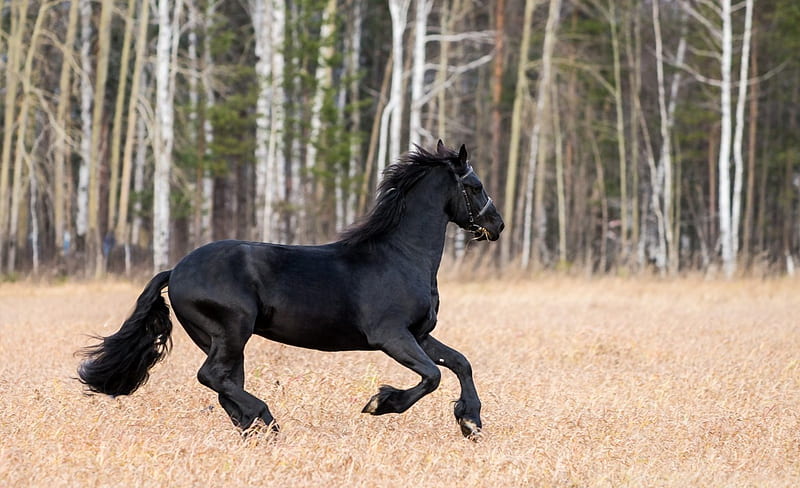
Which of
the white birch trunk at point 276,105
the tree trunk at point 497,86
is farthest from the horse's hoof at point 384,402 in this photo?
the tree trunk at point 497,86

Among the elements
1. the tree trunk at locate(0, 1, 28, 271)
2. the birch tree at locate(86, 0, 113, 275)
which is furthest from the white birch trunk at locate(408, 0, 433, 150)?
the tree trunk at locate(0, 1, 28, 271)

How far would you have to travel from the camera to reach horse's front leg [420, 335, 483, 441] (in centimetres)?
722

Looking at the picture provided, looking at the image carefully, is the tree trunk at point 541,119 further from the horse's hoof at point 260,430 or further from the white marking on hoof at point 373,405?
the horse's hoof at point 260,430

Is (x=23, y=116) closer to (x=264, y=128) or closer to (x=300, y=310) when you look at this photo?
(x=264, y=128)

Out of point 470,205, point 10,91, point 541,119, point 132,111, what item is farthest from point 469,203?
point 541,119

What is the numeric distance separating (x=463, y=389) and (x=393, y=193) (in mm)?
1470

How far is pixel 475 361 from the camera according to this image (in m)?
11.2

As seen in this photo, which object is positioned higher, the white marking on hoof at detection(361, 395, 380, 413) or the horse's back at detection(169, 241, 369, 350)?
the horse's back at detection(169, 241, 369, 350)

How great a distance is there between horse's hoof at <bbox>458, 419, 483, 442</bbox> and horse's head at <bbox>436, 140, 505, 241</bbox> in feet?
4.48

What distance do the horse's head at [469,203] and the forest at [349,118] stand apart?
9.89 meters

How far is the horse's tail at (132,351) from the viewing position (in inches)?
283

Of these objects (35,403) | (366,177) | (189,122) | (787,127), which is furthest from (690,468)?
(787,127)

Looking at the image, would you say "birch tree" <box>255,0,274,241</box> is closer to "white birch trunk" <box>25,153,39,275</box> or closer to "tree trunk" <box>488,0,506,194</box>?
"white birch trunk" <box>25,153,39,275</box>

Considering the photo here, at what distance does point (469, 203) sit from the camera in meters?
7.80
